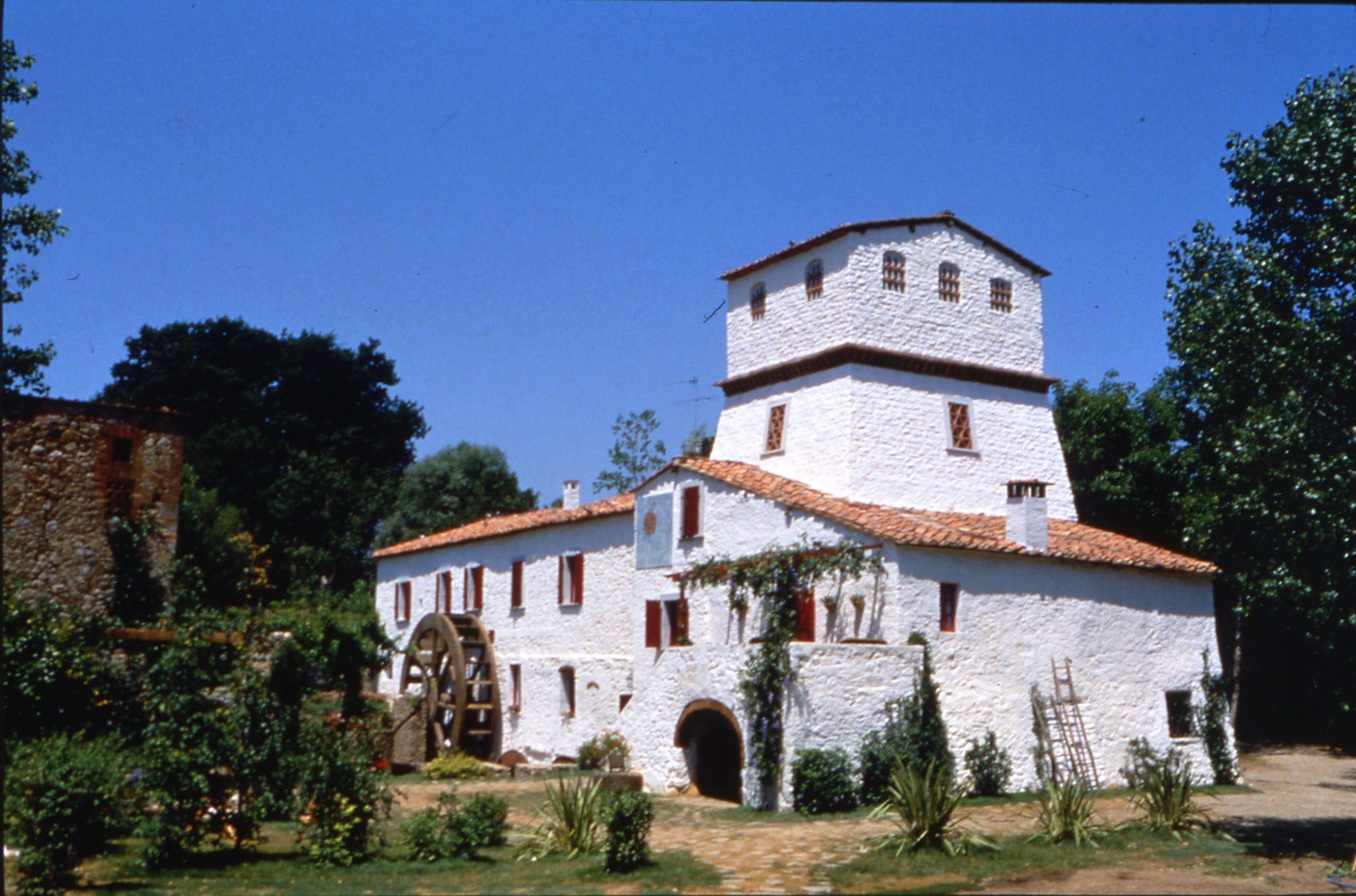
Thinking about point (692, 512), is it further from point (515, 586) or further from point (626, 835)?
point (626, 835)

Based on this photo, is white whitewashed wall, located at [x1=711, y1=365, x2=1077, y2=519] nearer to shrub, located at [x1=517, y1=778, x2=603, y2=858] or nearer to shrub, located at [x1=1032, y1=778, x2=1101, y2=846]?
shrub, located at [x1=1032, y1=778, x2=1101, y2=846]

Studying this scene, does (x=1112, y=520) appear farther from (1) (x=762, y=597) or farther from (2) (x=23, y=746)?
(2) (x=23, y=746)

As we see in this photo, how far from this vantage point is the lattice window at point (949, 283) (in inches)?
927

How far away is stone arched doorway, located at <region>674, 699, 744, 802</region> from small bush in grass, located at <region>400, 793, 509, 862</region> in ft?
19.2

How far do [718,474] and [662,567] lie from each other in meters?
2.38

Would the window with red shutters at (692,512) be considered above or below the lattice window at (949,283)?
below

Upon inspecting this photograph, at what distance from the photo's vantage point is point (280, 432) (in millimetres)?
42344

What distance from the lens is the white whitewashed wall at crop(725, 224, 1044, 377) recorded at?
22625 millimetres

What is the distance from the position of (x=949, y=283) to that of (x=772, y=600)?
29.6 feet

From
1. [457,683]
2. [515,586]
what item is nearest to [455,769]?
[457,683]

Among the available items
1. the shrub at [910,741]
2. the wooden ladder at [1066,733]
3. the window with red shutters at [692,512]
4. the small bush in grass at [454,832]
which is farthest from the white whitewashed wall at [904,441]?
the small bush in grass at [454,832]

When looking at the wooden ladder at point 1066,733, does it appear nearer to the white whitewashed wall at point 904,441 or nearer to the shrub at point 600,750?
the white whitewashed wall at point 904,441

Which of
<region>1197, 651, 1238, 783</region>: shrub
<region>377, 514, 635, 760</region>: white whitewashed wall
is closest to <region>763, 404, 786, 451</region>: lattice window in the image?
<region>377, 514, 635, 760</region>: white whitewashed wall

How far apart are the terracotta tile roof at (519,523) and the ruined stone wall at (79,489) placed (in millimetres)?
9491
